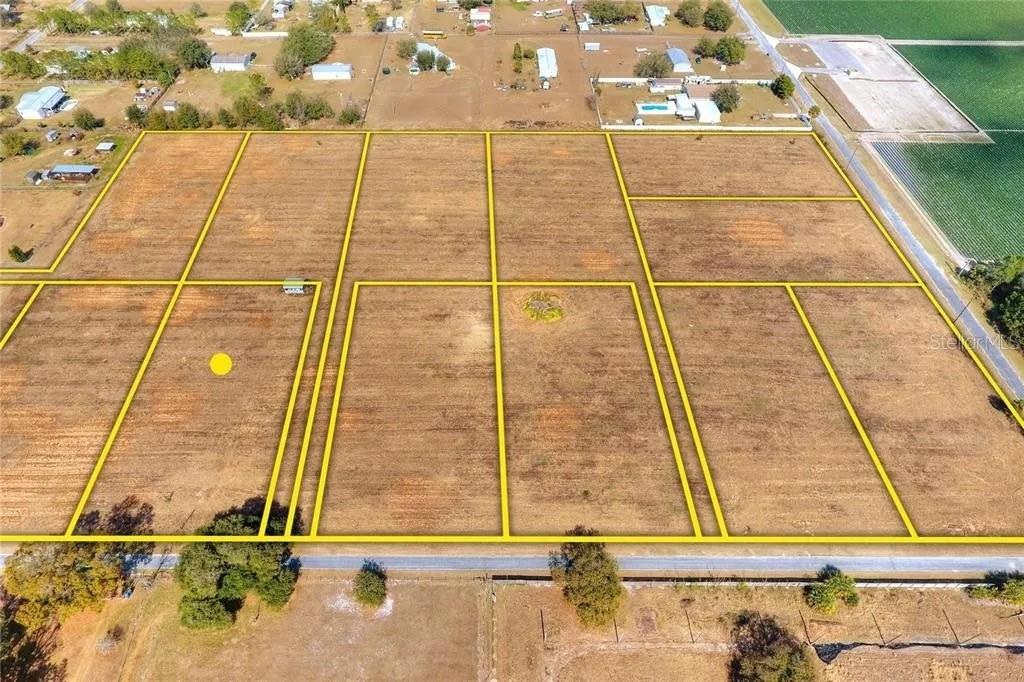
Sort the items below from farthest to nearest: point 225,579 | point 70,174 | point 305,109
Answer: point 305,109 → point 70,174 → point 225,579

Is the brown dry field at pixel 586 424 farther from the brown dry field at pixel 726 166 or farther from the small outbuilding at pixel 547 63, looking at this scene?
the small outbuilding at pixel 547 63

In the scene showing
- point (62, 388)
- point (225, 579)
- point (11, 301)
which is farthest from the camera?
point (11, 301)

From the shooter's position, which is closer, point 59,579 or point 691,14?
point 59,579

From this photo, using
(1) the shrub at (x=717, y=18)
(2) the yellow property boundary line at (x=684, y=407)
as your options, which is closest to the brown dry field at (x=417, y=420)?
(2) the yellow property boundary line at (x=684, y=407)

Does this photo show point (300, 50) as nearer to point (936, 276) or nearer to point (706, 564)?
point (936, 276)

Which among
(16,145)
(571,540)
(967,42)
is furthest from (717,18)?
(16,145)

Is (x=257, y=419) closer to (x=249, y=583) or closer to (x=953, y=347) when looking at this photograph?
(x=249, y=583)

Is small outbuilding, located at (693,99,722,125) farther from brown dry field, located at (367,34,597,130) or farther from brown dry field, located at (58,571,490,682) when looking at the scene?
brown dry field, located at (58,571,490,682)

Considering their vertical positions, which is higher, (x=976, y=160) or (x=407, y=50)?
(x=407, y=50)
